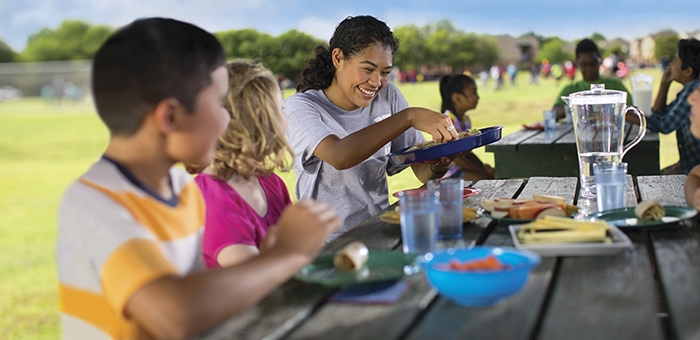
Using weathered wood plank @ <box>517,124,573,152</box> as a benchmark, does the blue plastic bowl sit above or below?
above

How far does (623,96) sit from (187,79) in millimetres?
1519

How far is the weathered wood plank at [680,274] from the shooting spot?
3.46 ft

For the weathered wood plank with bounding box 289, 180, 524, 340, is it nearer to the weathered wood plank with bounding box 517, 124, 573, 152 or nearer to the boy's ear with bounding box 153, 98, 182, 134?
the boy's ear with bounding box 153, 98, 182, 134

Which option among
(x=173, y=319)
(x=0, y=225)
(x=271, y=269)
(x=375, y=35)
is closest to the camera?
(x=173, y=319)

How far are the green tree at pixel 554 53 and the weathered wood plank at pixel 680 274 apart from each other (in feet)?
73.7

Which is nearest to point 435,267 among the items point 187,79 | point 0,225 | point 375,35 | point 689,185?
point 187,79

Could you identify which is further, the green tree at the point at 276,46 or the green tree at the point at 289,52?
the green tree at the point at 276,46

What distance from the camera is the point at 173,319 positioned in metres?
1.03

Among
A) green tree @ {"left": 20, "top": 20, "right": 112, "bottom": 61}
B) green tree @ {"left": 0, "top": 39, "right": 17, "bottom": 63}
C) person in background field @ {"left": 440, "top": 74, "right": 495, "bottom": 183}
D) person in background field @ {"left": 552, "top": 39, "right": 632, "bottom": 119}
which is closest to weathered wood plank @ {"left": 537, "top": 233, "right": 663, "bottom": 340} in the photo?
person in background field @ {"left": 440, "top": 74, "right": 495, "bottom": 183}

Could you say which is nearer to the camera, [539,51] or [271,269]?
[271,269]

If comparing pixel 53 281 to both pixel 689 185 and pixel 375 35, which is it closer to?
pixel 375 35

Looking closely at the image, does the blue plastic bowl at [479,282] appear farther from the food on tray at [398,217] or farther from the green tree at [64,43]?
the green tree at [64,43]

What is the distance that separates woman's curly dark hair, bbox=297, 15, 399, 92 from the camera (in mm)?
2580

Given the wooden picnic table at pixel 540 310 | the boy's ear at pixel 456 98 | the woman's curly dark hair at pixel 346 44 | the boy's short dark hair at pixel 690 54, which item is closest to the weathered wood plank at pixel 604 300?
the wooden picnic table at pixel 540 310
